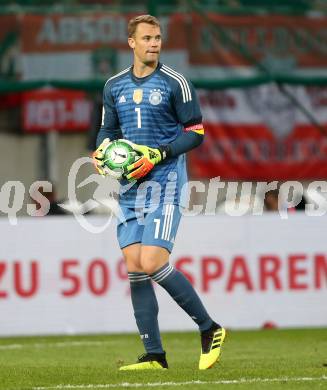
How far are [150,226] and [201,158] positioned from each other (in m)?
8.01

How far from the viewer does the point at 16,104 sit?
57.7 ft

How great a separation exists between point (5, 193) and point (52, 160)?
4582 millimetres

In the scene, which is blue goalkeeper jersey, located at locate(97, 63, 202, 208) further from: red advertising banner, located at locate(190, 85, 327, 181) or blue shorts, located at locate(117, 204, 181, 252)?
red advertising banner, located at locate(190, 85, 327, 181)

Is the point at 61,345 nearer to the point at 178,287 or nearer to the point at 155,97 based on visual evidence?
the point at 178,287

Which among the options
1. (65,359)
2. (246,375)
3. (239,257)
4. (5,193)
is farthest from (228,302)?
(246,375)

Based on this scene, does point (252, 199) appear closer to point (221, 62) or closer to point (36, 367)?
point (221, 62)

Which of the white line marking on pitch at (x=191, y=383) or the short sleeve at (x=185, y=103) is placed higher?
the short sleeve at (x=185, y=103)

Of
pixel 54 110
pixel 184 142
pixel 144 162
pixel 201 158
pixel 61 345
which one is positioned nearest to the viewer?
pixel 144 162

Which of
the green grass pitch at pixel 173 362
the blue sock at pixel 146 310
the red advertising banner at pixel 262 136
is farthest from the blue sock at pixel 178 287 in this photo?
the red advertising banner at pixel 262 136

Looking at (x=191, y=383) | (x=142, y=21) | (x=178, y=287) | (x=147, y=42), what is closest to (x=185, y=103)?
(x=147, y=42)

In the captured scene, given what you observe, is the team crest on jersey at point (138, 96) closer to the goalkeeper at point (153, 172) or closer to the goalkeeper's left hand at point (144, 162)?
the goalkeeper at point (153, 172)

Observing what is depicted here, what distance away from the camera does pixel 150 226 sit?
7.83 meters

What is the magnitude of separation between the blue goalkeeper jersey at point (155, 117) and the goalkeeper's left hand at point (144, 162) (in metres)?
0.13

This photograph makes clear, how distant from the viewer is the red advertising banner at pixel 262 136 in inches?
619
